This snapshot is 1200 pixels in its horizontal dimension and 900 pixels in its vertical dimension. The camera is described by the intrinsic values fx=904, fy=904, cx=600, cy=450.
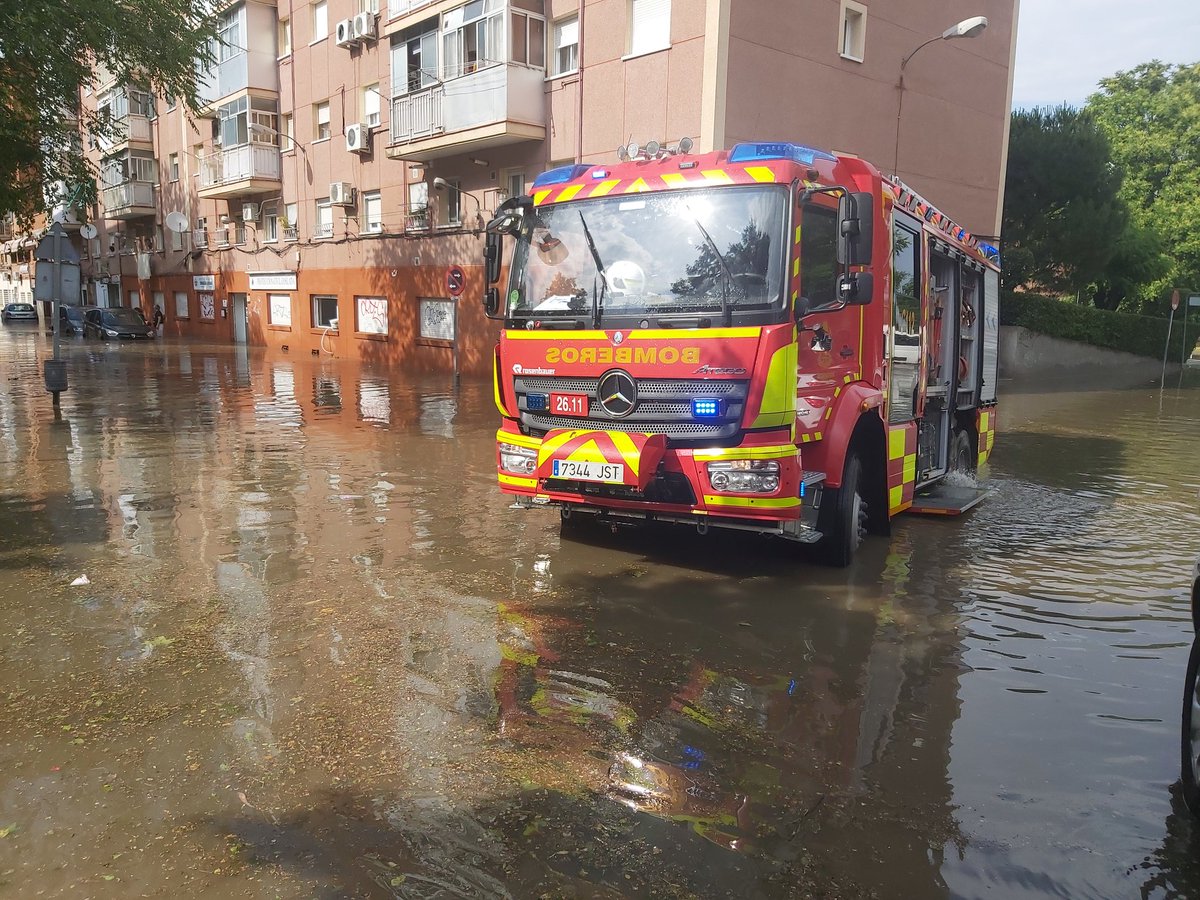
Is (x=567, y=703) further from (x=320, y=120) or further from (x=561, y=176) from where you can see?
(x=320, y=120)

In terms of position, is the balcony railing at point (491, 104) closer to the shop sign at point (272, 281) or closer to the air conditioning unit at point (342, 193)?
the air conditioning unit at point (342, 193)

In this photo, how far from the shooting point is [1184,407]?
810 inches

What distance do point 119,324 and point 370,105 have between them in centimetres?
1778

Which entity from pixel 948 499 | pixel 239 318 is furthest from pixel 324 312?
pixel 948 499

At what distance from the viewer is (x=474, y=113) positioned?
21078 mm

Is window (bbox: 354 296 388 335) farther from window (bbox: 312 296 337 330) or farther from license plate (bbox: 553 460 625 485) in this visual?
license plate (bbox: 553 460 625 485)

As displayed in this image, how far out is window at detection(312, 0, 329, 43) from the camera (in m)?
28.8

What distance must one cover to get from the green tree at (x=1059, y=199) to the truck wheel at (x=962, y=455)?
20.3 m

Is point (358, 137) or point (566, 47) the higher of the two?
point (566, 47)

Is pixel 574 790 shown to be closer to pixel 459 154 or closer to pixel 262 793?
pixel 262 793

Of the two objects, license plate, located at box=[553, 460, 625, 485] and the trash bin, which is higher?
license plate, located at box=[553, 460, 625, 485]

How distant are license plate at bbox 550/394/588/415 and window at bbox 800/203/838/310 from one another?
5.36 feet

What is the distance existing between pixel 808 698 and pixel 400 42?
2379 centimetres

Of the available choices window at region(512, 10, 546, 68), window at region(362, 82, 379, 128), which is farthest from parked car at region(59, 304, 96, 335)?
window at region(512, 10, 546, 68)
